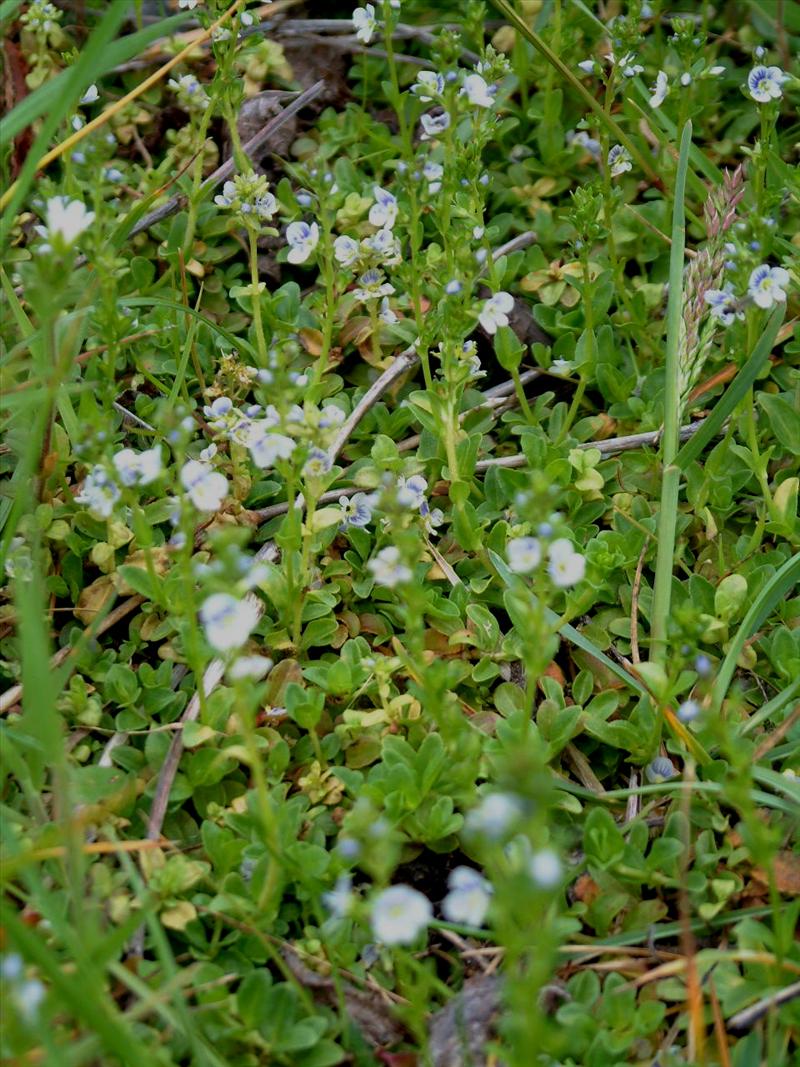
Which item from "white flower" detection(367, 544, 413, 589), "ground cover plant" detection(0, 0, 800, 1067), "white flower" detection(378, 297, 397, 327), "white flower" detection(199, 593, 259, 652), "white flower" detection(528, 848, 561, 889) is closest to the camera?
"white flower" detection(528, 848, 561, 889)

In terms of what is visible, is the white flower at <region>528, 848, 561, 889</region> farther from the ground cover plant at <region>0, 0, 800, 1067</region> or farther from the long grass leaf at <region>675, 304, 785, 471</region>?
the long grass leaf at <region>675, 304, 785, 471</region>

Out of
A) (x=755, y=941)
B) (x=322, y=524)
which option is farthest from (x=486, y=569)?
(x=755, y=941)

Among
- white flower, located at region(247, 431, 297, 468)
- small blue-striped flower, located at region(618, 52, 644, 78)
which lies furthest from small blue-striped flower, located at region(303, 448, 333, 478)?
small blue-striped flower, located at region(618, 52, 644, 78)

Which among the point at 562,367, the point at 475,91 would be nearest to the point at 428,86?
the point at 475,91

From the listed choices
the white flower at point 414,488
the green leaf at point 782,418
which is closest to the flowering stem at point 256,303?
the white flower at point 414,488

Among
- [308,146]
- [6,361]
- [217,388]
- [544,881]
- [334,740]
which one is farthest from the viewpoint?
[308,146]

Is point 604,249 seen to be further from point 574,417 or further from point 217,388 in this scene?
point 217,388
